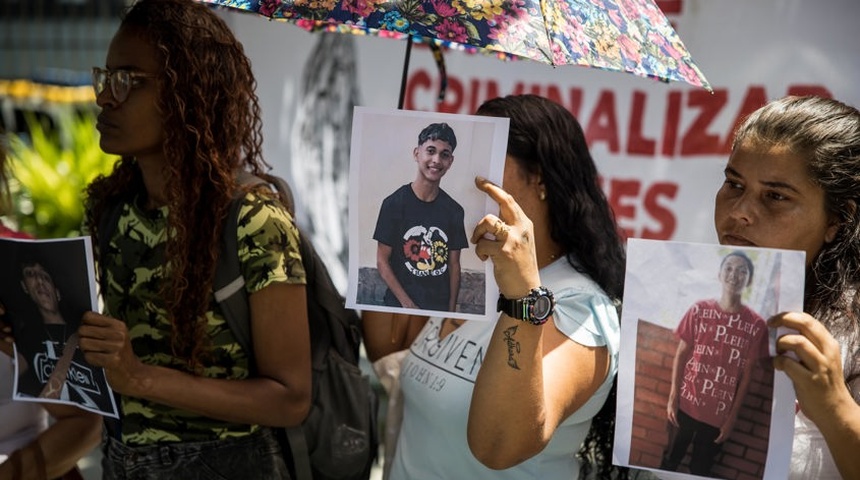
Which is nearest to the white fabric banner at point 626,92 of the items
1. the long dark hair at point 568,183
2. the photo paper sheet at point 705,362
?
the long dark hair at point 568,183

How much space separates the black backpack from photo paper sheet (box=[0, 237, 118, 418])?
0.81 feet

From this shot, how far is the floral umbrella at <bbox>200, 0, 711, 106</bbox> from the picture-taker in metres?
1.86

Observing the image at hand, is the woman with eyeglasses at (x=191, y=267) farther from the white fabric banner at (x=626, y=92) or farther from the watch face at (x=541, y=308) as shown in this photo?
the white fabric banner at (x=626, y=92)

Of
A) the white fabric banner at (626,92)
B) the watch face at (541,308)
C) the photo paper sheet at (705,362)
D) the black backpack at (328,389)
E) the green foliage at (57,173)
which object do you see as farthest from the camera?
the green foliage at (57,173)

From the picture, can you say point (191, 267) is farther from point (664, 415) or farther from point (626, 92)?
point (626, 92)

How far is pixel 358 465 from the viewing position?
253 centimetres

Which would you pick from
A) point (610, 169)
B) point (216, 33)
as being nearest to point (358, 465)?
point (216, 33)

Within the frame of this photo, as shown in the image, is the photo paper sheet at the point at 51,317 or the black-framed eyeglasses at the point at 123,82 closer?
the photo paper sheet at the point at 51,317

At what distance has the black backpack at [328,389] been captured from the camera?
2416 mm

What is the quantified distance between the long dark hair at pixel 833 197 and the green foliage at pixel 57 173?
4615 millimetres

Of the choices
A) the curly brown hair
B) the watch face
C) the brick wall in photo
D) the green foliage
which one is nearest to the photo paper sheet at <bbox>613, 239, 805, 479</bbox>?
the brick wall in photo

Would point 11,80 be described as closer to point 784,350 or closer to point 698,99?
point 698,99

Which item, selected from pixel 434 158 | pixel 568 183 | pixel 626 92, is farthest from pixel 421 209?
pixel 626 92

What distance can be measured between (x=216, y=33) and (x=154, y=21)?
14 cm
